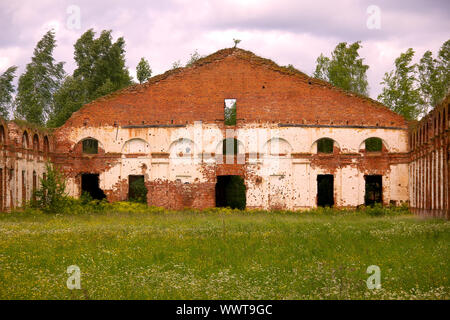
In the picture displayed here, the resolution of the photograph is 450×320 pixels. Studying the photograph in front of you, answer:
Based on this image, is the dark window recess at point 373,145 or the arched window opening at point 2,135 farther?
the dark window recess at point 373,145

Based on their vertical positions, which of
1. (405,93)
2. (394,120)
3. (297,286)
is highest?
(405,93)

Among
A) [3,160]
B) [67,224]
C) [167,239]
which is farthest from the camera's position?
[3,160]

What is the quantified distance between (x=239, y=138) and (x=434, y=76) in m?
19.5

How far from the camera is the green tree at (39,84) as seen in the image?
44156 millimetres

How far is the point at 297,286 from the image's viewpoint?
8.93 m

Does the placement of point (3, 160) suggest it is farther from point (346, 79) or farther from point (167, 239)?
point (346, 79)

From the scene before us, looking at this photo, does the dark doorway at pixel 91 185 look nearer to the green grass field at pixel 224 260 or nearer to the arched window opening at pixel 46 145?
the arched window opening at pixel 46 145

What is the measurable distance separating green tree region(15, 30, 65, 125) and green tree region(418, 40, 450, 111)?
93.1 ft

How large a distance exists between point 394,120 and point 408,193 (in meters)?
3.59

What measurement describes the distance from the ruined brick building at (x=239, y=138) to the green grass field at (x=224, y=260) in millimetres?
8859

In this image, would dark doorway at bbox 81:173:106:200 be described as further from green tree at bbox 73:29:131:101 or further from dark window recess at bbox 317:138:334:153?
dark window recess at bbox 317:138:334:153

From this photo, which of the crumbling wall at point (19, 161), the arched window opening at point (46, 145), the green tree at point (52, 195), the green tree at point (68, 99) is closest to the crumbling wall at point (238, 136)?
the arched window opening at point (46, 145)
